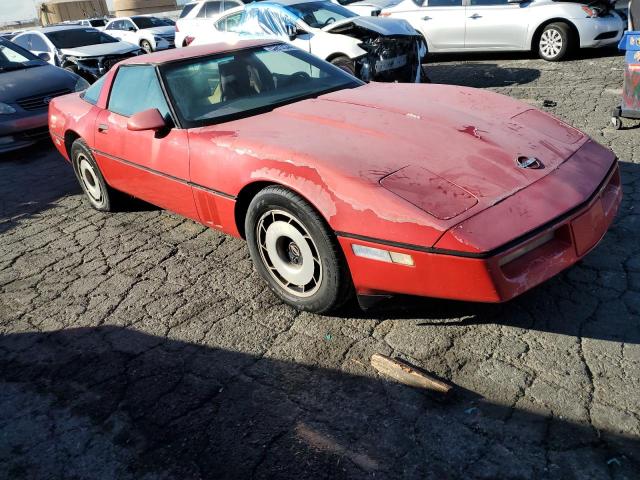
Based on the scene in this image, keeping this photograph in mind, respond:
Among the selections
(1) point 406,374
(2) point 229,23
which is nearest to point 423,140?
(1) point 406,374

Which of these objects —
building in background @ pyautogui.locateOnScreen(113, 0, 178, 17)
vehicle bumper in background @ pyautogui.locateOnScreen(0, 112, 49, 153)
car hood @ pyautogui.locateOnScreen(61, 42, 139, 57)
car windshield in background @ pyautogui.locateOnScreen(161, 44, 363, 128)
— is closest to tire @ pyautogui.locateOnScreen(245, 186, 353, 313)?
car windshield in background @ pyautogui.locateOnScreen(161, 44, 363, 128)

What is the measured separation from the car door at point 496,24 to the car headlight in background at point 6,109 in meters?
7.30

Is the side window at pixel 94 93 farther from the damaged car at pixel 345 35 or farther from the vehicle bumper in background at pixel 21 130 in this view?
the damaged car at pixel 345 35

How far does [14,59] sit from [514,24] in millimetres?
8017

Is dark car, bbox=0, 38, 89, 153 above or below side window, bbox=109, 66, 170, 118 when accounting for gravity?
below

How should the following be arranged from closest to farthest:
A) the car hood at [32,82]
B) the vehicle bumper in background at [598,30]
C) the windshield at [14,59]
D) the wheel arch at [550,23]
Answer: the car hood at [32,82], the windshield at [14,59], the vehicle bumper in background at [598,30], the wheel arch at [550,23]

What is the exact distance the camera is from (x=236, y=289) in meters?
3.37

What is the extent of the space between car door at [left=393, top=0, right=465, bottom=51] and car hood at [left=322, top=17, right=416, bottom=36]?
220 centimetres

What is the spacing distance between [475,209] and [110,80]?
3.28 metres

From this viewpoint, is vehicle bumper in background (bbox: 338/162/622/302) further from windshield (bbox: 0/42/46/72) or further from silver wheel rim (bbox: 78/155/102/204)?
windshield (bbox: 0/42/46/72)

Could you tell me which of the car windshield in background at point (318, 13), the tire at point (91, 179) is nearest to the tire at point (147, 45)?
the car windshield in background at point (318, 13)

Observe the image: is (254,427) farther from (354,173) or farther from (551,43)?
(551,43)

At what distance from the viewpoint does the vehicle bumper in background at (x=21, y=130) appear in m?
7.14

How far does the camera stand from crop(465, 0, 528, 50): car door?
9133 millimetres
